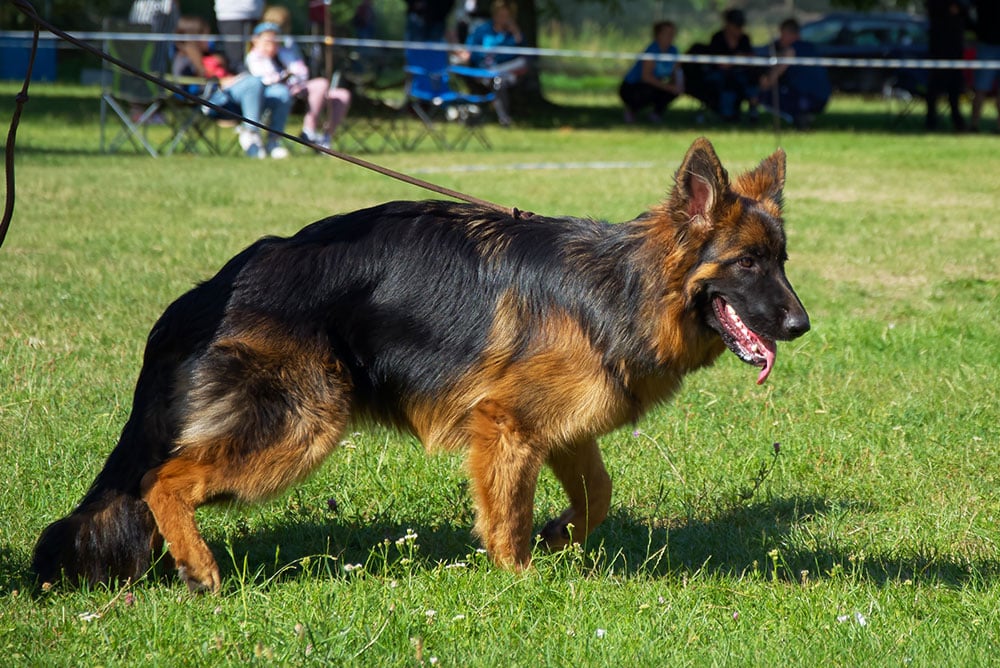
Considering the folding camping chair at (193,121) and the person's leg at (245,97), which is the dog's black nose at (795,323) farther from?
the folding camping chair at (193,121)

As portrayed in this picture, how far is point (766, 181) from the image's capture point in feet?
14.5

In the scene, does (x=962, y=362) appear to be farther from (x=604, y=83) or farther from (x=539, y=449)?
(x=604, y=83)

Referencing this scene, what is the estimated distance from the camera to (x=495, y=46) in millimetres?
23969

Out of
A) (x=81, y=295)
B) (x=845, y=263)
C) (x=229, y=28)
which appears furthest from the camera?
(x=229, y=28)

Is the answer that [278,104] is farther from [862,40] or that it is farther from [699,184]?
[862,40]

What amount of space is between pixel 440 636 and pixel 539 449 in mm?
828

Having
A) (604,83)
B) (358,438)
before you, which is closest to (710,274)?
(358,438)

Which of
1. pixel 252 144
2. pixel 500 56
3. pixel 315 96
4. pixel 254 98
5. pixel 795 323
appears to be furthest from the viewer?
pixel 500 56

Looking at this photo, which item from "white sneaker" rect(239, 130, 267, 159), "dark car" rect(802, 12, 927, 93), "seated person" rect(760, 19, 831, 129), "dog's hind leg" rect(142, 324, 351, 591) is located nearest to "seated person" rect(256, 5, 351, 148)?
"white sneaker" rect(239, 130, 267, 159)

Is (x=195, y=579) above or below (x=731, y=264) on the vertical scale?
below

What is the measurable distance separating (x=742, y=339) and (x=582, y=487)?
→ 1.00 meters

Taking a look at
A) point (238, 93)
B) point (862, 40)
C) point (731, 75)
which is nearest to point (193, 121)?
point (238, 93)

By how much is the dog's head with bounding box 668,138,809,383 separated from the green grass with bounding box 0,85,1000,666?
917 millimetres

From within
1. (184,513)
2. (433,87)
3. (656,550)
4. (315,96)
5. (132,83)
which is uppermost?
(132,83)
